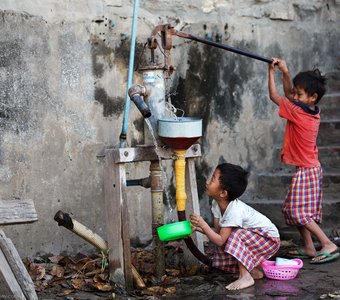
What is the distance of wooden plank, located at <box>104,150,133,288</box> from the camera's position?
5.05 m

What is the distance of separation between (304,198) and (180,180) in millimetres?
1261

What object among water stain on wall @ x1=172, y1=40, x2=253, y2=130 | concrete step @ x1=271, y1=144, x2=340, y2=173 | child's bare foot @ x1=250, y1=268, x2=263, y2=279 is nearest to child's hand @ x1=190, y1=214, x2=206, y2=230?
child's bare foot @ x1=250, y1=268, x2=263, y2=279

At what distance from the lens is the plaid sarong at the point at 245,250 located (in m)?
5.22

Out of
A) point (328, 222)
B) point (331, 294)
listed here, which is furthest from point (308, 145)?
point (331, 294)

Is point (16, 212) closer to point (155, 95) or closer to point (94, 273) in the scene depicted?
point (94, 273)

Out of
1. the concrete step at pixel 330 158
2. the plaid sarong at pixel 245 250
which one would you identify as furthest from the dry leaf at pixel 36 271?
the concrete step at pixel 330 158

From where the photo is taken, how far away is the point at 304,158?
6.04m

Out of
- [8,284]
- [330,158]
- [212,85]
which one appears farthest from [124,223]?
[330,158]

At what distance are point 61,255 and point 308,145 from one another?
6.67 ft

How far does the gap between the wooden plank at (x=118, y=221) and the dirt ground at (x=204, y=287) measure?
0.11 meters

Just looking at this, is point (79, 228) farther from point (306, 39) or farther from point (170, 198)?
point (306, 39)

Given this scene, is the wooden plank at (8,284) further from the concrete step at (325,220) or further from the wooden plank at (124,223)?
the concrete step at (325,220)

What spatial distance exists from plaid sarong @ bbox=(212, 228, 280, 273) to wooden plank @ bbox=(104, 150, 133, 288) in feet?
2.19

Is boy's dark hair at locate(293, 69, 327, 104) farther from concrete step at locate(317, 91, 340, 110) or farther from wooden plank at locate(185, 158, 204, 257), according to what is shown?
concrete step at locate(317, 91, 340, 110)
